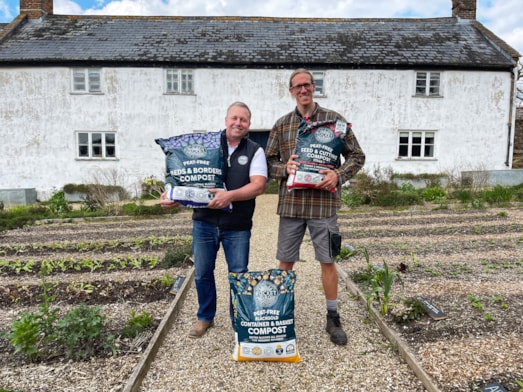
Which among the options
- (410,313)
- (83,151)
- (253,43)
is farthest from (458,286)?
(83,151)

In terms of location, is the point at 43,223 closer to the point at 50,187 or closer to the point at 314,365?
the point at 50,187

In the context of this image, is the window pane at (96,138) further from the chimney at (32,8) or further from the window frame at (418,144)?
the window frame at (418,144)

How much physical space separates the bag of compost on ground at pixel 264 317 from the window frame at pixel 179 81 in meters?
12.9

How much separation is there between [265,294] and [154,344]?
98cm

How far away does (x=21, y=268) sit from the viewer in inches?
209

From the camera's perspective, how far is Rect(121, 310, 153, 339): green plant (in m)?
3.26

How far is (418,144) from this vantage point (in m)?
15.5

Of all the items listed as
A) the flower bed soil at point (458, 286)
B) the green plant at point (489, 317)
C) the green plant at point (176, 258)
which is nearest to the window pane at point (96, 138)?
the flower bed soil at point (458, 286)

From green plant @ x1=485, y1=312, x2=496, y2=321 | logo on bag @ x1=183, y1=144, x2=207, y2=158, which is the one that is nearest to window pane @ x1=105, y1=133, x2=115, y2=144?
logo on bag @ x1=183, y1=144, x2=207, y2=158

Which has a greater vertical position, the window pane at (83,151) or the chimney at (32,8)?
the chimney at (32,8)

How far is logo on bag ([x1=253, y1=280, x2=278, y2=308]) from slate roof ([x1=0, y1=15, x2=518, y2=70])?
12.9 meters

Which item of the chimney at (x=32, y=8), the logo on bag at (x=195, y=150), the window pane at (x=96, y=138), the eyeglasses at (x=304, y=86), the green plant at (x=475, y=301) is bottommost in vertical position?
the green plant at (x=475, y=301)

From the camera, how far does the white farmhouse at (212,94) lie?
14.5 m

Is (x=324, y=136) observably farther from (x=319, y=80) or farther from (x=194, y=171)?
(x=319, y=80)
